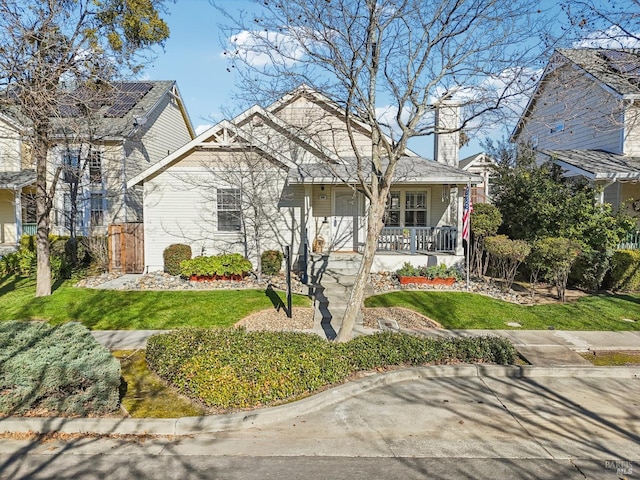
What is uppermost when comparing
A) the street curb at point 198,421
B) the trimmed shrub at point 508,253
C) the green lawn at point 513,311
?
the trimmed shrub at point 508,253

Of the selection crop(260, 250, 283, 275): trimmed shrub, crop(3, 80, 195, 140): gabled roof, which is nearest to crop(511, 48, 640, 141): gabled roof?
crop(260, 250, 283, 275): trimmed shrub

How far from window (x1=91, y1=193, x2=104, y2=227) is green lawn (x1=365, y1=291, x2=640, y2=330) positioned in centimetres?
1204

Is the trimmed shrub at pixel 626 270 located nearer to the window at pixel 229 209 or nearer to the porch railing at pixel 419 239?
the porch railing at pixel 419 239

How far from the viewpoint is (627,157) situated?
53.7 ft

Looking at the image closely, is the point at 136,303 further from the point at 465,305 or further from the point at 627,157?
the point at 627,157

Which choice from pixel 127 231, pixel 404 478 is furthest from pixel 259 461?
pixel 127 231

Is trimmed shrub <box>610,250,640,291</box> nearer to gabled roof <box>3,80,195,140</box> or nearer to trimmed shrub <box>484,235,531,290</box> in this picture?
trimmed shrub <box>484,235,531,290</box>

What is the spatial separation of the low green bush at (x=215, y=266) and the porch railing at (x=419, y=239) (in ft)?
15.2

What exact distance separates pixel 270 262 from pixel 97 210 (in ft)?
27.4

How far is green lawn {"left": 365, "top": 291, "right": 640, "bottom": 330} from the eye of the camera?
9664 mm

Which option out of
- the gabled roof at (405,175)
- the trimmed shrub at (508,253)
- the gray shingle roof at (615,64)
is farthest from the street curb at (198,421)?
the gray shingle roof at (615,64)

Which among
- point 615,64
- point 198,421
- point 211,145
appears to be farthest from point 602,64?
point 198,421

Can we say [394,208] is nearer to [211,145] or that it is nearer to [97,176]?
[211,145]

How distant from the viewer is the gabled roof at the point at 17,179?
1717 cm
